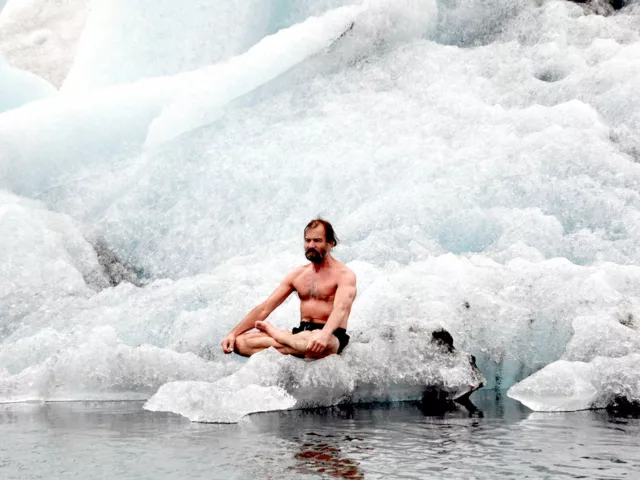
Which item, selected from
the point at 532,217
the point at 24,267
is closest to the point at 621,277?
the point at 532,217

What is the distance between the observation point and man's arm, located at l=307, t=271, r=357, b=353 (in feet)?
16.4

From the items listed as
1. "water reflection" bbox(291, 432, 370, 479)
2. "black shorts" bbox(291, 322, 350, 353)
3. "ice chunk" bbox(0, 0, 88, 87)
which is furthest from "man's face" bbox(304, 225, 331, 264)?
"ice chunk" bbox(0, 0, 88, 87)

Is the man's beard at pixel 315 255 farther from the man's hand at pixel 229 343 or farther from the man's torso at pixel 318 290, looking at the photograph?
the man's hand at pixel 229 343

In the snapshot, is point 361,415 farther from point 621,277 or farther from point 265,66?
point 265,66

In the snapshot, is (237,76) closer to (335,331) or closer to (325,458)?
(335,331)

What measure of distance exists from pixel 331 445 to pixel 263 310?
212 cm

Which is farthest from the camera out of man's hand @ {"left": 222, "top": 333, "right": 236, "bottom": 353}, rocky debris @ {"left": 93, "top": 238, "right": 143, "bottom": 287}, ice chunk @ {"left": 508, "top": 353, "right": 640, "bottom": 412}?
rocky debris @ {"left": 93, "top": 238, "right": 143, "bottom": 287}

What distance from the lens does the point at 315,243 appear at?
5.27m

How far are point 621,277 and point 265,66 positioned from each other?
4.56 m

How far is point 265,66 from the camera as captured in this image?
9.77 m

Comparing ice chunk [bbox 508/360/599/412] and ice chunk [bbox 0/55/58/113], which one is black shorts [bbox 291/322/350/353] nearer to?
ice chunk [bbox 508/360/599/412]

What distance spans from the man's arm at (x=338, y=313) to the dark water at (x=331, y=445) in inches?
14.7

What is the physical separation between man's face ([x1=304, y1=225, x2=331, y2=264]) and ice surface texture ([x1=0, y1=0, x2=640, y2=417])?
1373 mm

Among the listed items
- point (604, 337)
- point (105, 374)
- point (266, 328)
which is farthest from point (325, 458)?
point (105, 374)
